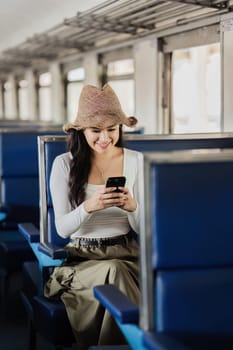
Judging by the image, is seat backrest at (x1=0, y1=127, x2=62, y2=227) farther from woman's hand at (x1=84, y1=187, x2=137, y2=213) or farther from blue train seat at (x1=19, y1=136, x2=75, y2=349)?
woman's hand at (x1=84, y1=187, x2=137, y2=213)

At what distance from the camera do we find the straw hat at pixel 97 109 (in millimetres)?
2631

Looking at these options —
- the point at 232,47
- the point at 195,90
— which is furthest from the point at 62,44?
the point at 232,47

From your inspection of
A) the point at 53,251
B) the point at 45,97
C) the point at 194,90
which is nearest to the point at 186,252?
the point at 53,251

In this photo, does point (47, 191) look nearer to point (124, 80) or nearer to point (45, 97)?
point (124, 80)

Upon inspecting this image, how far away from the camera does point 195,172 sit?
176 centimetres

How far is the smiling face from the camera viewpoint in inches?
104

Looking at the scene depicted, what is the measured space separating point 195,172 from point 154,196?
0.15m

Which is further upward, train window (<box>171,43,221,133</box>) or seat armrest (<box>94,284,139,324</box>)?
train window (<box>171,43,221,133</box>)

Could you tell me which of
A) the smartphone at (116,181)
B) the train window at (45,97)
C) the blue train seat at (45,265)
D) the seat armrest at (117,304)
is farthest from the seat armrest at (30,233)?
the train window at (45,97)

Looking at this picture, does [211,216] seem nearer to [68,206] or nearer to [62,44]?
[68,206]

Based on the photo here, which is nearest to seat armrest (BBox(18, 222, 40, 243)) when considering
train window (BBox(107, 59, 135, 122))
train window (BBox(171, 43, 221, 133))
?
train window (BBox(171, 43, 221, 133))

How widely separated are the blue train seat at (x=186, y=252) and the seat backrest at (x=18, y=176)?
94.5 inches

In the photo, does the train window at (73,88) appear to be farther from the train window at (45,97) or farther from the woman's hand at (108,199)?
the woman's hand at (108,199)

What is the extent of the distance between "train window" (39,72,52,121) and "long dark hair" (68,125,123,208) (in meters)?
5.15
